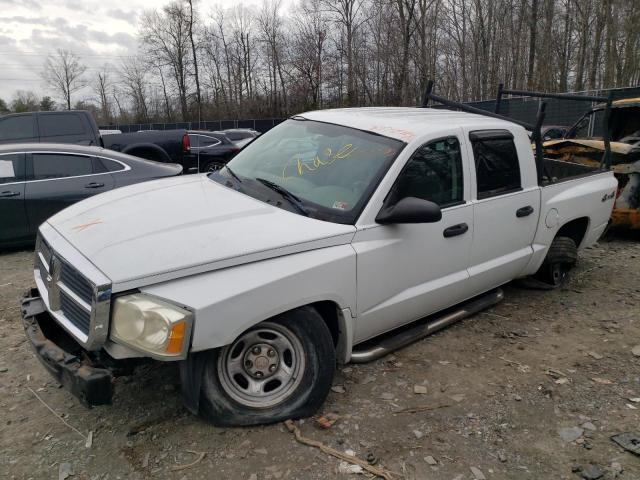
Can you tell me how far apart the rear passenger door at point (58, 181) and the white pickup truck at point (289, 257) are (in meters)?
3.27

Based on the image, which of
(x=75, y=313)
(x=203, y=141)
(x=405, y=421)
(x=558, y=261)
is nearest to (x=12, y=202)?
(x=75, y=313)

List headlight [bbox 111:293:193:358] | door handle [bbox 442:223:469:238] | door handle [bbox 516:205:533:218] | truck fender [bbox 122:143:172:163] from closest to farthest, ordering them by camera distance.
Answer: headlight [bbox 111:293:193:358] → door handle [bbox 442:223:469:238] → door handle [bbox 516:205:533:218] → truck fender [bbox 122:143:172:163]

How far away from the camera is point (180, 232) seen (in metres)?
2.74

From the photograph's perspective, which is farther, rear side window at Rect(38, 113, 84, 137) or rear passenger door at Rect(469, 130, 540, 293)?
rear side window at Rect(38, 113, 84, 137)

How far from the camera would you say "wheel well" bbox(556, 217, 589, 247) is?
514cm

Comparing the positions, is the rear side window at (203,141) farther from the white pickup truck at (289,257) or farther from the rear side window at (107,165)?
the white pickup truck at (289,257)

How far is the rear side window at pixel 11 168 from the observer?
20.6 ft

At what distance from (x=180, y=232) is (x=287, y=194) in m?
0.80

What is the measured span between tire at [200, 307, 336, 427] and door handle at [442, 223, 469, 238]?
1.21 m

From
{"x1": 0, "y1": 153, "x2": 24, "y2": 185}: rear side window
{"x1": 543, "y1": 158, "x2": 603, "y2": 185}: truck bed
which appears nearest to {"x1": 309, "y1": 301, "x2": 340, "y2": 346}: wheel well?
{"x1": 543, "y1": 158, "x2": 603, "y2": 185}: truck bed

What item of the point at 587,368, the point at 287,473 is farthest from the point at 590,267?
the point at 287,473

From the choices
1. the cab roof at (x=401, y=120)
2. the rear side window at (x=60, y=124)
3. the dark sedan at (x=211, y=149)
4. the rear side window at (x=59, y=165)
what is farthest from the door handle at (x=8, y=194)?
the dark sedan at (x=211, y=149)

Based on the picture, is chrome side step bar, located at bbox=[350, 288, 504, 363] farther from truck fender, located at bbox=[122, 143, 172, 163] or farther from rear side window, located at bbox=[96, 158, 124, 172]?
truck fender, located at bbox=[122, 143, 172, 163]

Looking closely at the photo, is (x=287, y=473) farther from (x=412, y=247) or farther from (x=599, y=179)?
(x=599, y=179)
